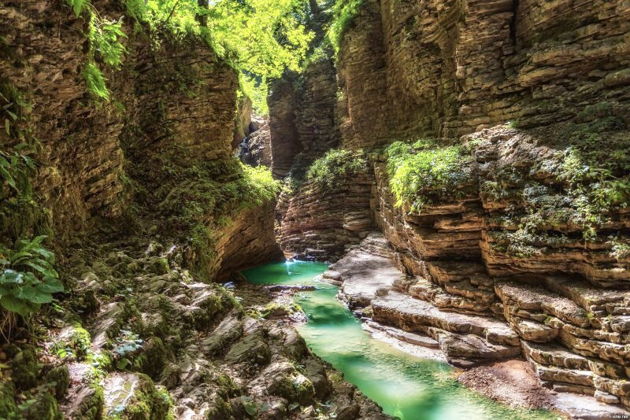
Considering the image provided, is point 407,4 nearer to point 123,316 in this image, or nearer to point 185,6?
point 185,6

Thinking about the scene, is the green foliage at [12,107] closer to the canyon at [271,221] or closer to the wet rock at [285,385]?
the canyon at [271,221]

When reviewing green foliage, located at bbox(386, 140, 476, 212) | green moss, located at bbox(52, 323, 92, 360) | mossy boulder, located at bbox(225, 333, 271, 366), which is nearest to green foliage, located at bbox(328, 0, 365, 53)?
green foliage, located at bbox(386, 140, 476, 212)

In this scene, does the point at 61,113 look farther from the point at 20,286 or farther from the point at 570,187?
the point at 570,187

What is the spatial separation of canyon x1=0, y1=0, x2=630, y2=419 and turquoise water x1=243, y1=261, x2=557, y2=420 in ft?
1.50

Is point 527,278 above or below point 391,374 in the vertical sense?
above

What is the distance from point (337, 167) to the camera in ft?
72.0

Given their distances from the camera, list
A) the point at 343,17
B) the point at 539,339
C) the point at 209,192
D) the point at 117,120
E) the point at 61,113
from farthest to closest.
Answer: the point at 343,17 < the point at 209,192 < the point at 539,339 < the point at 117,120 < the point at 61,113

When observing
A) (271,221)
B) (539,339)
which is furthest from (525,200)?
(271,221)

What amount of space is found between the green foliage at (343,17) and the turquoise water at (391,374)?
16.2m

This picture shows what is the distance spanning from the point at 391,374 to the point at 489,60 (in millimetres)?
10762

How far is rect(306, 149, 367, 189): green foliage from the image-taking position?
2100 cm

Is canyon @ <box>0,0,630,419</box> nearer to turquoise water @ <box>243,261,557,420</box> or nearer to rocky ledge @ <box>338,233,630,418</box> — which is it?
rocky ledge @ <box>338,233,630,418</box>

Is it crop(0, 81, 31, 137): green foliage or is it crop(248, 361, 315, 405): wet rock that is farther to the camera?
crop(248, 361, 315, 405): wet rock

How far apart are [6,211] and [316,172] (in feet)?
67.8
